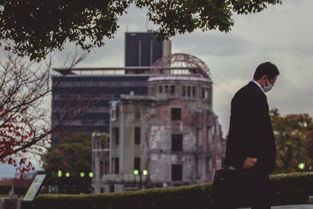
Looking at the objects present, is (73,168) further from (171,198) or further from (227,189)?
(227,189)

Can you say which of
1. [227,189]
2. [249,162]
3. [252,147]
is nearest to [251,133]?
[252,147]

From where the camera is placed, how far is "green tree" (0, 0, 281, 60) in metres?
14.9

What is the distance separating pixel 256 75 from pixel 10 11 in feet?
22.9

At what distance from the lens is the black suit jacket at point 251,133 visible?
28.7 ft

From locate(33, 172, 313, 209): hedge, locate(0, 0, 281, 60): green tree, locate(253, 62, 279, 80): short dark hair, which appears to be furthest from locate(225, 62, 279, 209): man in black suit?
locate(33, 172, 313, 209): hedge

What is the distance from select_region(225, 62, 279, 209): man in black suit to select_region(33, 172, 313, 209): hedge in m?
11.1

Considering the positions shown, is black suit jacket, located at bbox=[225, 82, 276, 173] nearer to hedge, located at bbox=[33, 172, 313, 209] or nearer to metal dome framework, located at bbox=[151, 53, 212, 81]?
hedge, located at bbox=[33, 172, 313, 209]

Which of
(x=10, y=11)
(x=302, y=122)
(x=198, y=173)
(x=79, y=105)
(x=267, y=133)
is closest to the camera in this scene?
(x=267, y=133)

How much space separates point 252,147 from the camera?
8734mm

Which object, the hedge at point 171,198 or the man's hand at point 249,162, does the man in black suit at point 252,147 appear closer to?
the man's hand at point 249,162

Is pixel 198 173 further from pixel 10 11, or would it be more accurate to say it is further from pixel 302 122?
pixel 10 11

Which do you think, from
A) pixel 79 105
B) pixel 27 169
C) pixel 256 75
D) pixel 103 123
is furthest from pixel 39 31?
pixel 103 123

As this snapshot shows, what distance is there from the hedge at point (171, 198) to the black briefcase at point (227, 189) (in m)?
11.1

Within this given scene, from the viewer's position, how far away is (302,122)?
88.2 m
